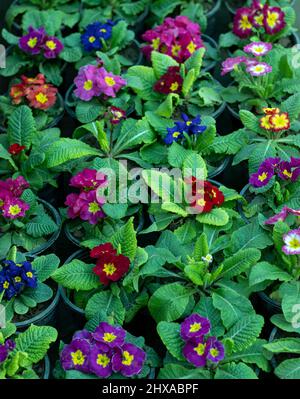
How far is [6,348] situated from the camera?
2.24 metres

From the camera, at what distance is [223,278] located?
2508 millimetres

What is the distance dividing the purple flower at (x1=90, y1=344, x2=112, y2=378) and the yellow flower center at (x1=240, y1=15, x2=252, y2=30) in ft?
5.99

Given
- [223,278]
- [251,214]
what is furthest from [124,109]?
[223,278]

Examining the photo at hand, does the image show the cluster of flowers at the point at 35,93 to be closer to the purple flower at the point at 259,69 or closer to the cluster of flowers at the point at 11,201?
the cluster of flowers at the point at 11,201

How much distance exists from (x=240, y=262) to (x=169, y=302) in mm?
286

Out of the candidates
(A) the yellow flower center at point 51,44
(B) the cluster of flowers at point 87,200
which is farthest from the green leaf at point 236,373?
(A) the yellow flower center at point 51,44

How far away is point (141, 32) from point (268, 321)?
1827 mm

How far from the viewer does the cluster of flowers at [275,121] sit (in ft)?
9.36

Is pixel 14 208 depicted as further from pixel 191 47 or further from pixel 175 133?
pixel 191 47

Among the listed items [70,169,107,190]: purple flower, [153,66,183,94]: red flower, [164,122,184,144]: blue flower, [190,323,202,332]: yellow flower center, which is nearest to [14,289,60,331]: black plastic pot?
[70,169,107,190]: purple flower

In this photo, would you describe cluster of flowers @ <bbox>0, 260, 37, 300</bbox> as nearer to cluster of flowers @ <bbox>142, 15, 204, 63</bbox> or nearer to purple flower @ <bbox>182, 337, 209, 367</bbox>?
purple flower @ <bbox>182, 337, 209, 367</bbox>

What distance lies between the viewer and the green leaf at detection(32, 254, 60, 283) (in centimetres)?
251

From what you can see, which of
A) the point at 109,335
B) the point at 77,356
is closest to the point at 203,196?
the point at 109,335
